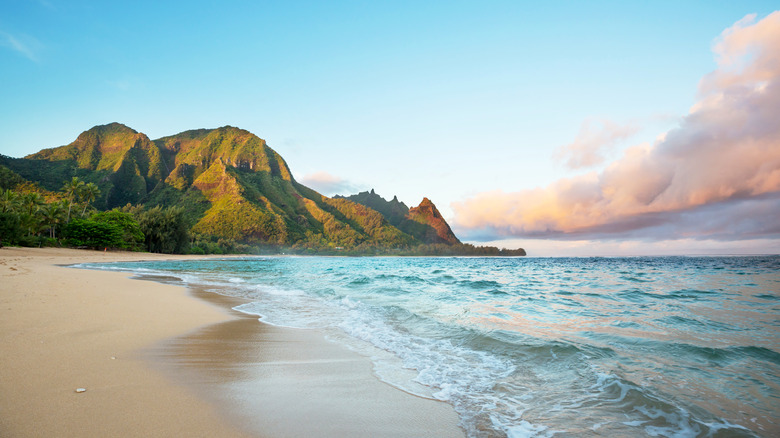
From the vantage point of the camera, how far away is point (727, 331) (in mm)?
6727

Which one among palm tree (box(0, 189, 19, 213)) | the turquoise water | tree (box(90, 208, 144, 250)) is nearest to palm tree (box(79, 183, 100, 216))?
tree (box(90, 208, 144, 250))

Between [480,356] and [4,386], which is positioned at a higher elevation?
[4,386]

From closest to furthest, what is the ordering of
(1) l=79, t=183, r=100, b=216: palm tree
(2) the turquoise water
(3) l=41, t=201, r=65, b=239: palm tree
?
(2) the turquoise water, (3) l=41, t=201, r=65, b=239: palm tree, (1) l=79, t=183, r=100, b=216: palm tree

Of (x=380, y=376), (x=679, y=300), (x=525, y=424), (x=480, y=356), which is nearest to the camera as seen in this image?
(x=525, y=424)

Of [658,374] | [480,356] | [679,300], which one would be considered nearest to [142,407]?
[480,356]

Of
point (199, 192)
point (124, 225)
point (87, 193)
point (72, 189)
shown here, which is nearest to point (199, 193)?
point (199, 192)

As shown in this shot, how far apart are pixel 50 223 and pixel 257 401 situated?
263ft

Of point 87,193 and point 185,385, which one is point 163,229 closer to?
point 87,193

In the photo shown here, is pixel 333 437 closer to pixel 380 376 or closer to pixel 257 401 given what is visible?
pixel 257 401

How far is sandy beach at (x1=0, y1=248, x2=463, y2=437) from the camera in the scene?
2670 millimetres

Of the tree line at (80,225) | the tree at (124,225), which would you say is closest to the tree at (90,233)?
the tree line at (80,225)

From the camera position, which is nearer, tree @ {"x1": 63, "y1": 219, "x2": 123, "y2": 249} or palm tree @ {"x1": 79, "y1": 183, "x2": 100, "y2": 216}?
tree @ {"x1": 63, "y1": 219, "x2": 123, "y2": 249}

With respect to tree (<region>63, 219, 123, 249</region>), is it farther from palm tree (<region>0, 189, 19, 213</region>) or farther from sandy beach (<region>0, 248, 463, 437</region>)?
sandy beach (<region>0, 248, 463, 437</region>)

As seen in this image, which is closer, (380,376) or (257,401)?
(257,401)
